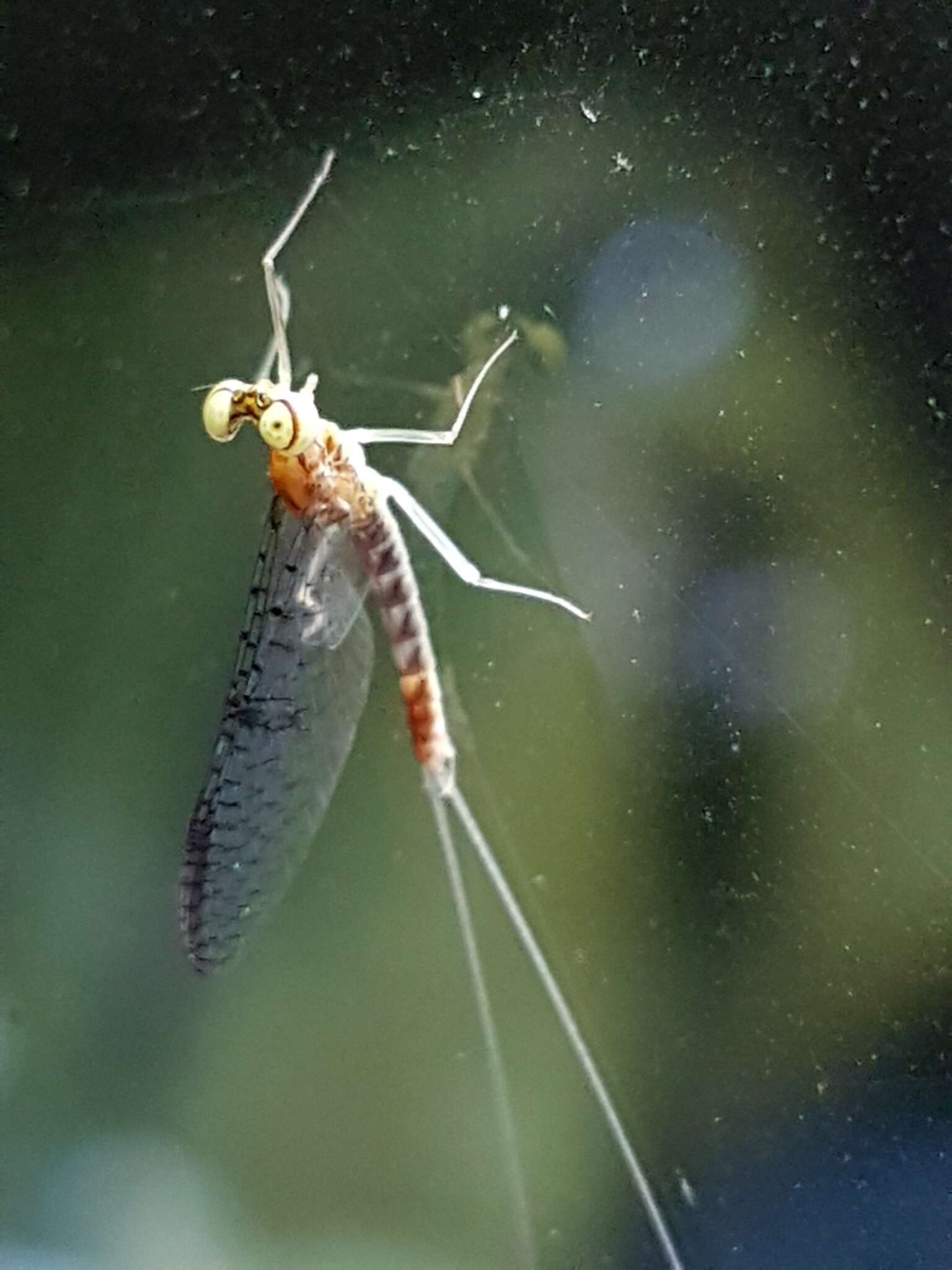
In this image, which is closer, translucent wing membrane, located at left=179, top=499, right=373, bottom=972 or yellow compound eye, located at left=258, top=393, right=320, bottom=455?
yellow compound eye, located at left=258, top=393, right=320, bottom=455

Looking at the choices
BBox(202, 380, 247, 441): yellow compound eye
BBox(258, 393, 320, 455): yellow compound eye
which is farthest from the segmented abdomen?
BBox(202, 380, 247, 441): yellow compound eye

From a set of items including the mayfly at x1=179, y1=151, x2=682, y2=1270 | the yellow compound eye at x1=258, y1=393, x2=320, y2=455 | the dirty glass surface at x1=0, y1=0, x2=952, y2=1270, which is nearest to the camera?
the dirty glass surface at x1=0, y1=0, x2=952, y2=1270

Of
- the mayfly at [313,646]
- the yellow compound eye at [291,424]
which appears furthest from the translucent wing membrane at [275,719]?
the yellow compound eye at [291,424]

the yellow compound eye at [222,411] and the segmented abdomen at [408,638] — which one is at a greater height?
the yellow compound eye at [222,411]

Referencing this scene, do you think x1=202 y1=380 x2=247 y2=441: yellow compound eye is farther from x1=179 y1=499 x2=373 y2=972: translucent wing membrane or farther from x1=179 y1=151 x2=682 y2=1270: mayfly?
x1=179 y1=499 x2=373 y2=972: translucent wing membrane

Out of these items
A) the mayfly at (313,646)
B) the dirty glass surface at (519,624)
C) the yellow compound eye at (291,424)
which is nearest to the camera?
the dirty glass surface at (519,624)

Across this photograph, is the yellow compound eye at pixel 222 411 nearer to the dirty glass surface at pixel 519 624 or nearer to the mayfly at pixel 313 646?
the mayfly at pixel 313 646

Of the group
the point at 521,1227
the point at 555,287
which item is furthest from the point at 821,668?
the point at 521,1227

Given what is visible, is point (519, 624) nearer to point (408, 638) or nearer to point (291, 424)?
point (408, 638)
